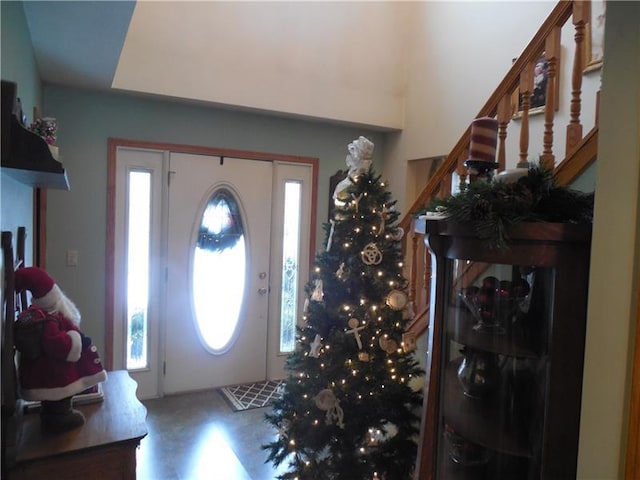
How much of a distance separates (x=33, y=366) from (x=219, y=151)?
2.63 metres

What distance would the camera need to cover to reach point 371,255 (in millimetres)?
2117

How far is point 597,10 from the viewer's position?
2592 millimetres

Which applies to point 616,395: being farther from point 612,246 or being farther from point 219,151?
point 219,151

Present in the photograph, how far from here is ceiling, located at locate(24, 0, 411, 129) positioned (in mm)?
3119

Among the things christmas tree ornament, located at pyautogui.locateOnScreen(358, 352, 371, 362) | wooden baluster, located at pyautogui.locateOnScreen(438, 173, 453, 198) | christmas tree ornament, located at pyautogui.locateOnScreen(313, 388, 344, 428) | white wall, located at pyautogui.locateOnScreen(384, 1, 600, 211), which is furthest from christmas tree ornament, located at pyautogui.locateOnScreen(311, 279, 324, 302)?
white wall, located at pyautogui.locateOnScreen(384, 1, 600, 211)

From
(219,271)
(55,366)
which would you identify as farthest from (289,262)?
(55,366)

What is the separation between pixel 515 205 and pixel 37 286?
1420 millimetres

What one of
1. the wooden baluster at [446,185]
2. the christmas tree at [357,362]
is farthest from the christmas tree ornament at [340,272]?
the wooden baluster at [446,185]

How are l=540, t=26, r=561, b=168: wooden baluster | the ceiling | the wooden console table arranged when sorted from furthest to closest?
the ceiling
l=540, t=26, r=561, b=168: wooden baluster
the wooden console table

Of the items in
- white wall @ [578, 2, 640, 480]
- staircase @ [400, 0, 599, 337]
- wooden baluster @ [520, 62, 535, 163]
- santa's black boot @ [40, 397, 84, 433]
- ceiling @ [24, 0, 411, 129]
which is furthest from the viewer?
ceiling @ [24, 0, 411, 129]

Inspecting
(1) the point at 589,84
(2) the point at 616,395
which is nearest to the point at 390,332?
(2) the point at 616,395

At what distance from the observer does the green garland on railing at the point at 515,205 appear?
3.67 ft

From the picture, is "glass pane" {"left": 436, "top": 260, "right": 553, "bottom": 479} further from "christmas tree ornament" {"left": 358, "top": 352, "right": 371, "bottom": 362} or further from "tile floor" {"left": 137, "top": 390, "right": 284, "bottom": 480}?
"tile floor" {"left": 137, "top": 390, "right": 284, "bottom": 480}

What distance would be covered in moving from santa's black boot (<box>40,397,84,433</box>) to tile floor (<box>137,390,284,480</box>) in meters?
1.35
